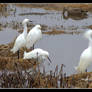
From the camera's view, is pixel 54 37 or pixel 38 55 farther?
pixel 54 37

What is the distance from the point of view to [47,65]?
8586mm

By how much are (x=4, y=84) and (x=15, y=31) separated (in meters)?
8.09

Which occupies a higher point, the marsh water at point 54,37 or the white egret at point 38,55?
the marsh water at point 54,37

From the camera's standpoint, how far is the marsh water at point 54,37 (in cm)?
930

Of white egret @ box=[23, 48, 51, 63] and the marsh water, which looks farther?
the marsh water

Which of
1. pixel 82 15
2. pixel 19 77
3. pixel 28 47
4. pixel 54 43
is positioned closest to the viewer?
pixel 19 77

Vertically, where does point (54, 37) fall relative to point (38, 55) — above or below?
above

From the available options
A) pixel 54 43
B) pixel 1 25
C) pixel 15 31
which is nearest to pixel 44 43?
pixel 54 43

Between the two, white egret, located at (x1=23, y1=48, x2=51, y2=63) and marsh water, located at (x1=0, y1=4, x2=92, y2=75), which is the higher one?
marsh water, located at (x1=0, y1=4, x2=92, y2=75)

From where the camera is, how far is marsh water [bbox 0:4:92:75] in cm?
930

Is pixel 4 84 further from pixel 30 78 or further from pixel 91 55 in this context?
pixel 91 55

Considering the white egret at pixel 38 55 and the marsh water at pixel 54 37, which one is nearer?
the white egret at pixel 38 55

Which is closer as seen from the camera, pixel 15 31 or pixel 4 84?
pixel 4 84

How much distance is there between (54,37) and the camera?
13.0m
